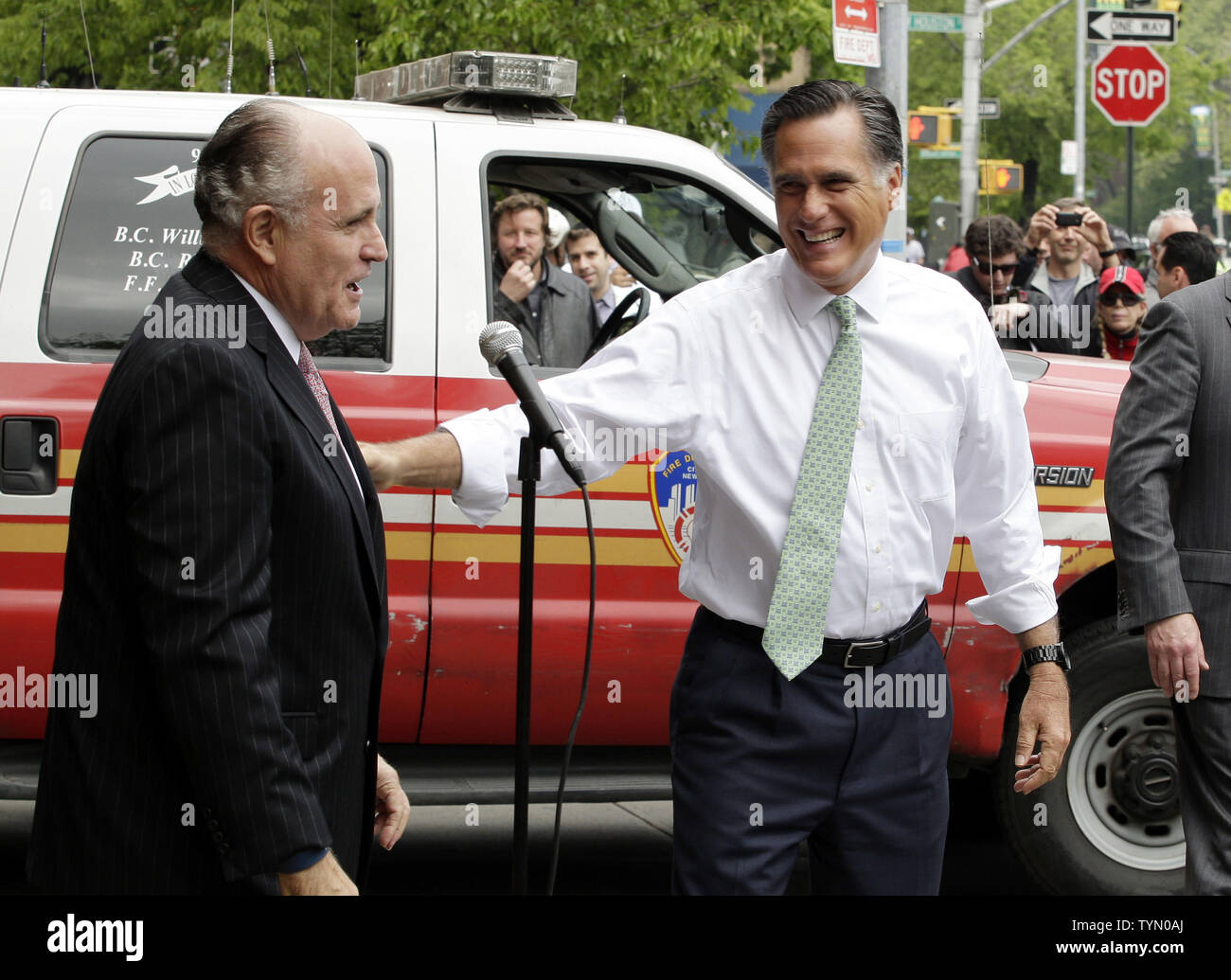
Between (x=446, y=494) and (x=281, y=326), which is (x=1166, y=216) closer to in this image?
(x=446, y=494)

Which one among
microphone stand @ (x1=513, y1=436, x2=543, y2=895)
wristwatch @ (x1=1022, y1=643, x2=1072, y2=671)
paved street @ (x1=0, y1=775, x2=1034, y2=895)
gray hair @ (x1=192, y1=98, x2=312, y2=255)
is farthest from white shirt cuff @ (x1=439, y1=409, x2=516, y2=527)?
paved street @ (x1=0, y1=775, x2=1034, y2=895)

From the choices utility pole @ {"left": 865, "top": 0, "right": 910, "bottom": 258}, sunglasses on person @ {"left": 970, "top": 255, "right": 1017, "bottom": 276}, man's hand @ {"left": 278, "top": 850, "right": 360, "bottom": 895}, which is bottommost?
man's hand @ {"left": 278, "top": 850, "right": 360, "bottom": 895}

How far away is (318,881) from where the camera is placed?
2369 mm

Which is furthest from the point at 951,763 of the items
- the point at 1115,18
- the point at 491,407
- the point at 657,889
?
the point at 1115,18

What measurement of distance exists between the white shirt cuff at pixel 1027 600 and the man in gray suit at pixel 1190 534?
720mm

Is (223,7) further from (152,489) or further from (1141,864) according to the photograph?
(152,489)

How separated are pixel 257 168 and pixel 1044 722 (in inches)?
75.2

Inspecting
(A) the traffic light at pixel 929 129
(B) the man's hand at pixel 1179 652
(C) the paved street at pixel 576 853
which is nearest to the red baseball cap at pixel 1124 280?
(C) the paved street at pixel 576 853

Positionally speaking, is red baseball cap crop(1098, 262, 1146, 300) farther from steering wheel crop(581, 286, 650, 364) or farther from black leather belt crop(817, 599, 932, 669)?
black leather belt crop(817, 599, 932, 669)

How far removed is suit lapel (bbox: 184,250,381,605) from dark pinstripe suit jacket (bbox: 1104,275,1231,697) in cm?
220

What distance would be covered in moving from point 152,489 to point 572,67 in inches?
127

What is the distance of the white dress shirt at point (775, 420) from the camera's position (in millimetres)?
3076

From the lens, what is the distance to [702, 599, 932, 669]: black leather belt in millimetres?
3066

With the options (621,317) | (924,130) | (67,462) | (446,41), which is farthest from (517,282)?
(924,130)
